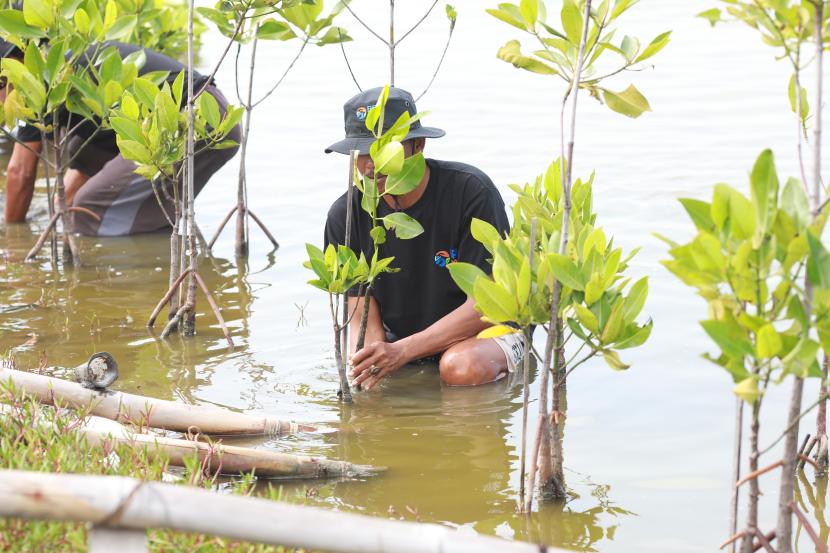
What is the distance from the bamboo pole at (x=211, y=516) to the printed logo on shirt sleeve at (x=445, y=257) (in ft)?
9.20

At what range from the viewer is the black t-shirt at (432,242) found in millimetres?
4805

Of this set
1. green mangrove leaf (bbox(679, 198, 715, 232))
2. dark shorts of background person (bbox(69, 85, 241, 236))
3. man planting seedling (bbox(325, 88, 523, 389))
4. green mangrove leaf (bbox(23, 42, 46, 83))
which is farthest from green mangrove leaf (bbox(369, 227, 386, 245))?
dark shorts of background person (bbox(69, 85, 241, 236))

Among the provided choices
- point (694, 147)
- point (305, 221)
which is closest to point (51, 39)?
point (305, 221)

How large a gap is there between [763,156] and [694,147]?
264 inches

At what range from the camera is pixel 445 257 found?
4895mm

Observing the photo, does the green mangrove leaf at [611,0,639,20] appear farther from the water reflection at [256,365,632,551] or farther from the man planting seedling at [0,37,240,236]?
the man planting seedling at [0,37,240,236]

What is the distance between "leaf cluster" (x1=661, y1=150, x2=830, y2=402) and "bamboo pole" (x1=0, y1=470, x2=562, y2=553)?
2.38 feet

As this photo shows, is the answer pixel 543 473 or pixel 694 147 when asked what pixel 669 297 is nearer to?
pixel 543 473

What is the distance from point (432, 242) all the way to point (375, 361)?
633 mm

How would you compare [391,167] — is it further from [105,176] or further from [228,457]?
[105,176]

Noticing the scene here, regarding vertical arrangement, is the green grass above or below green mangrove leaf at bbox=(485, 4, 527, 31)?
below

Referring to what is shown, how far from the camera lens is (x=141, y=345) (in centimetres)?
553

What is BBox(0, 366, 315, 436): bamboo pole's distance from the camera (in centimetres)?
382

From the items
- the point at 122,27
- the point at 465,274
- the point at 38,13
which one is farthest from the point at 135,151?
the point at 465,274
